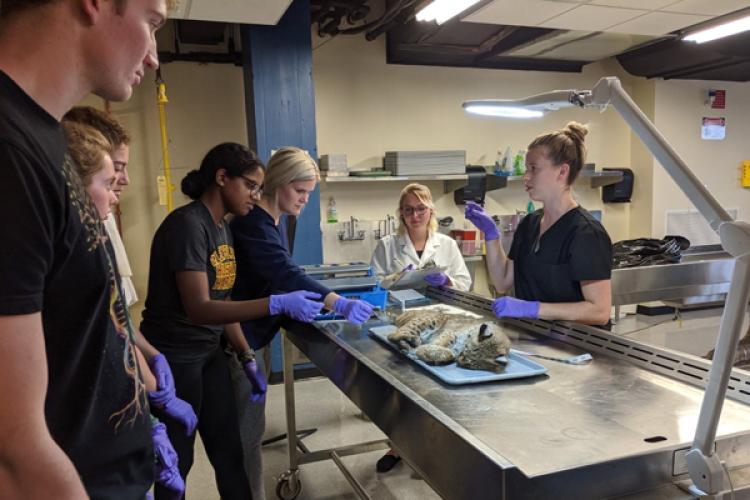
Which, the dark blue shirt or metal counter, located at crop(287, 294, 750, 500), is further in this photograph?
the dark blue shirt

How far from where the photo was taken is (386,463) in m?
2.55

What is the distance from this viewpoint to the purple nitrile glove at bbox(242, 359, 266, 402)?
1.91 metres

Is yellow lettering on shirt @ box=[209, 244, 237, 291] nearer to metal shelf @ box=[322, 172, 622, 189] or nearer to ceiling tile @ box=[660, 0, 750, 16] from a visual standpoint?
metal shelf @ box=[322, 172, 622, 189]

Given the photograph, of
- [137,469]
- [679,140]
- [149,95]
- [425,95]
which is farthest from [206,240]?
[679,140]

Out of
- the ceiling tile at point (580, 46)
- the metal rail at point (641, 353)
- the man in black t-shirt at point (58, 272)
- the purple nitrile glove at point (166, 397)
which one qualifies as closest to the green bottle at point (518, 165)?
the ceiling tile at point (580, 46)

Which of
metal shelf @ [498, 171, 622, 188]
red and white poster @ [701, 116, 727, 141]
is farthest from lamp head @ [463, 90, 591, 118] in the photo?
red and white poster @ [701, 116, 727, 141]

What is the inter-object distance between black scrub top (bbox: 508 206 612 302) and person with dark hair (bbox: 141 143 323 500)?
30.8 inches

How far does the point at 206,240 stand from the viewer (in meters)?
1.67

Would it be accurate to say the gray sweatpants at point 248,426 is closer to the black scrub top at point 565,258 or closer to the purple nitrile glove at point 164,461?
the purple nitrile glove at point 164,461

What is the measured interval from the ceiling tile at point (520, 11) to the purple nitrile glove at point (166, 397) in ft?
8.80

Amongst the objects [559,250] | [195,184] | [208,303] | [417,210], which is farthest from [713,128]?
[208,303]

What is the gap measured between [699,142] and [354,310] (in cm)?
478

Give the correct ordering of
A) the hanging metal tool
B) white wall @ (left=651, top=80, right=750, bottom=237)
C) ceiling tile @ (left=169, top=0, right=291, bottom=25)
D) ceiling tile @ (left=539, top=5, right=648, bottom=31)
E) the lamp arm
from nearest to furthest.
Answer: the lamp arm
ceiling tile @ (left=169, top=0, right=291, bottom=25)
ceiling tile @ (left=539, top=5, right=648, bottom=31)
the hanging metal tool
white wall @ (left=651, top=80, right=750, bottom=237)

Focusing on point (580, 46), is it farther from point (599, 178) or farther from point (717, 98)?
point (717, 98)
